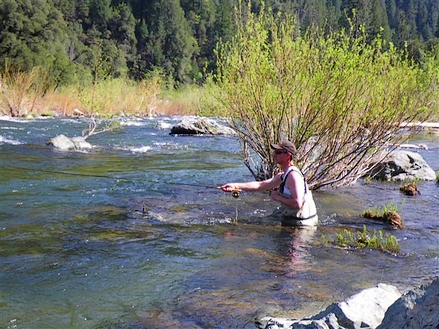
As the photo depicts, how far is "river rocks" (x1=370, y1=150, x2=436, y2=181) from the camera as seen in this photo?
1359 cm

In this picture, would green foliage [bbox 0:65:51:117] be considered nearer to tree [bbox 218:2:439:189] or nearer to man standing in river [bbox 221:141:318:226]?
tree [bbox 218:2:439:189]

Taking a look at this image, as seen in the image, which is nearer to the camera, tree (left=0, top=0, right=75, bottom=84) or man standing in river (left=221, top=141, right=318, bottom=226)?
man standing in river (left=221, top=141, right=318, bottom=226)

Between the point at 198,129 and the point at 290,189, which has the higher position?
the point at 290,189

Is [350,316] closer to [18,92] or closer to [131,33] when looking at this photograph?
[18,92]

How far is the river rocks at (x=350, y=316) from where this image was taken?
3834 millimetres

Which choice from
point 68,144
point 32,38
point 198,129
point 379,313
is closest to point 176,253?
point 379,313

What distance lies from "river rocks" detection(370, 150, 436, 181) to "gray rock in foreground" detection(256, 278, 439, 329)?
367 inches

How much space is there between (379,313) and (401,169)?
1023cm

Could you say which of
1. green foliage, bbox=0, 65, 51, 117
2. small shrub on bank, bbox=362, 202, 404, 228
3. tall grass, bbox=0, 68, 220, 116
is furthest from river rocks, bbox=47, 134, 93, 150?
green foliage, bbox=0, 65, 51, 117

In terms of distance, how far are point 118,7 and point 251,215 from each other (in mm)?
108398

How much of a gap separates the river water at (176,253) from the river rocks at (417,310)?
1.83 m

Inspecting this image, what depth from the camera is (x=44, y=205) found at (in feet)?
30.3

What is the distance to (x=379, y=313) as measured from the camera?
4180mm

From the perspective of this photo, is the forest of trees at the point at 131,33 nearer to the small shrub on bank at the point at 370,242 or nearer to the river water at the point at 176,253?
the river water at the point at 176,253
